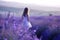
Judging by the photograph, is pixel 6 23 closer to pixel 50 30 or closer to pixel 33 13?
pixel 33 13

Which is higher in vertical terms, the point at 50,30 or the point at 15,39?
the point at 50,30

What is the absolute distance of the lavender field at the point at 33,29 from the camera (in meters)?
1.39

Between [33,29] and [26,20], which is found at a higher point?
[26,20]

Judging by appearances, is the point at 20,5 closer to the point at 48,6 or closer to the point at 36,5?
the point at 36,5

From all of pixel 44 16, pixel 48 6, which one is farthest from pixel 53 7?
pixel 44 16

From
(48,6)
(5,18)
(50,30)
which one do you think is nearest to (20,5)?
(5,18)

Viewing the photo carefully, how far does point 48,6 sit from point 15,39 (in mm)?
627

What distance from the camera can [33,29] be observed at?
4.66 feet

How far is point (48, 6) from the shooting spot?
4.81 feet

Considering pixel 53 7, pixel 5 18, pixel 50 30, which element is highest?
pixel 53 7

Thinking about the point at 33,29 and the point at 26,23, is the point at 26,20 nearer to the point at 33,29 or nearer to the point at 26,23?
the point at 26,23

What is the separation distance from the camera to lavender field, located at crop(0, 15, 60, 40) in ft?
4.55

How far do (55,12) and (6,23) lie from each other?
668mm

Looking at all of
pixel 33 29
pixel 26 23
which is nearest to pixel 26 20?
pixel 26 23
